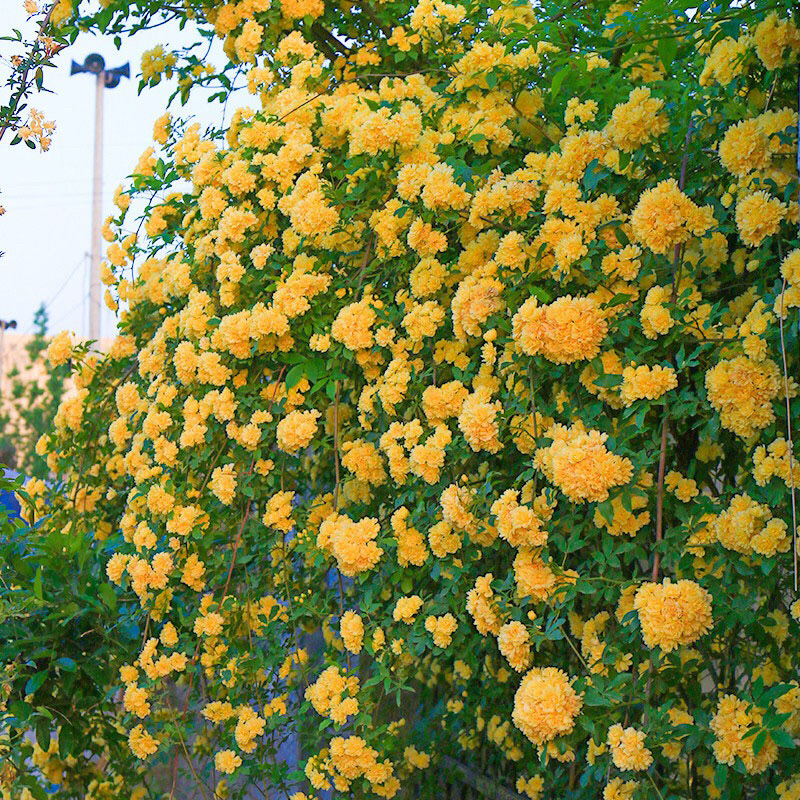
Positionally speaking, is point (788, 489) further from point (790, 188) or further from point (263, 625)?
point (263, 625)

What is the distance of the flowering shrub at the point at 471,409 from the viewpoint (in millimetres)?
1519

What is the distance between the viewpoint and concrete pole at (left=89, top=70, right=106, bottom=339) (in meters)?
11.8

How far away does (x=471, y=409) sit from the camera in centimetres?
177

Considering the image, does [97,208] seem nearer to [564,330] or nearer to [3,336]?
[3,336]

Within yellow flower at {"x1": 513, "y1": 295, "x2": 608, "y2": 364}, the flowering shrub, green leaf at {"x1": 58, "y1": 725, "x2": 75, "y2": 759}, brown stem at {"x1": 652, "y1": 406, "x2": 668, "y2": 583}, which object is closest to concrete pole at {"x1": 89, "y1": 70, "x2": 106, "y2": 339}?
the flowering shrub

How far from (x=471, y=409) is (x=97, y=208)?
37.0 ft

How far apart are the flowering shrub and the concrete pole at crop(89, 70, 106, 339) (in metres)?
9.26

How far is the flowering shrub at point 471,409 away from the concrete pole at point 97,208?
926 cm

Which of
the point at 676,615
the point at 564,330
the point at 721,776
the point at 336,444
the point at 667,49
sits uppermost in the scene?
the point at 667,49

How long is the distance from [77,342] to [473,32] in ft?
4.72

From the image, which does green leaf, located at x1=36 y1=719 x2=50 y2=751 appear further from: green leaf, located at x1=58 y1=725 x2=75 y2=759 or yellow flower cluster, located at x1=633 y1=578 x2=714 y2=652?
yellow flower cluster, located at x1=633 y1=578 x2=714 y2=652

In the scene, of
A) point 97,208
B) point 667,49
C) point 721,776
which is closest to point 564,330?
point 667,49

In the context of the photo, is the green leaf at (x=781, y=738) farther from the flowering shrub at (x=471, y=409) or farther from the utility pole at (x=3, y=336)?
the utility pole at (x=3, y=336)

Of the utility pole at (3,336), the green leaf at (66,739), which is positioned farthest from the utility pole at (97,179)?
the green leaf at (66,739)
